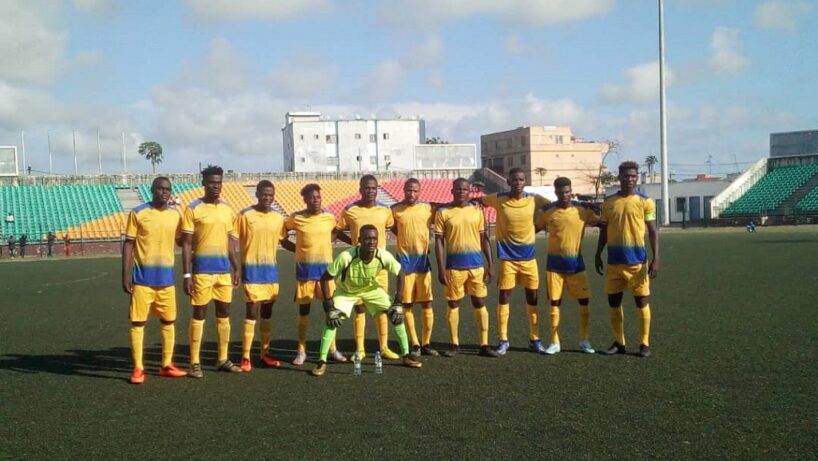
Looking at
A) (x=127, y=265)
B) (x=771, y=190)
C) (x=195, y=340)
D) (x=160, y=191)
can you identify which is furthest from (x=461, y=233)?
(x=771, y=190)

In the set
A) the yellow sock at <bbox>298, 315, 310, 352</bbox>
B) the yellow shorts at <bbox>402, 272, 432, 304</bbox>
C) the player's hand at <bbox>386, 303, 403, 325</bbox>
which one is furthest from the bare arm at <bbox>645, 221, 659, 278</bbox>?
the yellow sock at <bbox>298, 315, 310, 352</bbox>

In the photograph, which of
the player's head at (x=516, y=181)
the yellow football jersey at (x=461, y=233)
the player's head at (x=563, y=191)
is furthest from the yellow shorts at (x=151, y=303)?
the player's head at (x=563, y=191)

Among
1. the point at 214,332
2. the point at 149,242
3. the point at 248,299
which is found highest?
the point at 149,242

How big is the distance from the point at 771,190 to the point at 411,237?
171 ft

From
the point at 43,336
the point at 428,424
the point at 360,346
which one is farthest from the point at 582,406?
the point at 43,336

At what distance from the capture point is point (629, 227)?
27.9 feet

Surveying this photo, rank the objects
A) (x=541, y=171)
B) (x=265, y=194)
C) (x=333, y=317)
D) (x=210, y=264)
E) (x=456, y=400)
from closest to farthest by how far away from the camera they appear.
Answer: (x=456, y=400) → (x=333, y=317) → (x=210, y=264) → (x=265, y=194) → (x=541, y=171)

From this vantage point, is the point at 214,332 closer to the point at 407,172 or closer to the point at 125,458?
the point at 125,458

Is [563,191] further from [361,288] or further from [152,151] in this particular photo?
[152,151]

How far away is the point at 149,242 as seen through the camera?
7.74 meters

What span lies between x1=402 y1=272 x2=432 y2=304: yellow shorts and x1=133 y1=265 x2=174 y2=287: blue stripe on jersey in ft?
9.24

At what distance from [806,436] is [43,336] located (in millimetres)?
10343

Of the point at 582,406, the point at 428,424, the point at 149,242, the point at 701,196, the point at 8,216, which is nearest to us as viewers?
the point at 428,424

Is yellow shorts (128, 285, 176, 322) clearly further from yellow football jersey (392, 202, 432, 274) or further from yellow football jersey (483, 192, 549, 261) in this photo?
yellow football jersey (483, 192, 549, 261)
